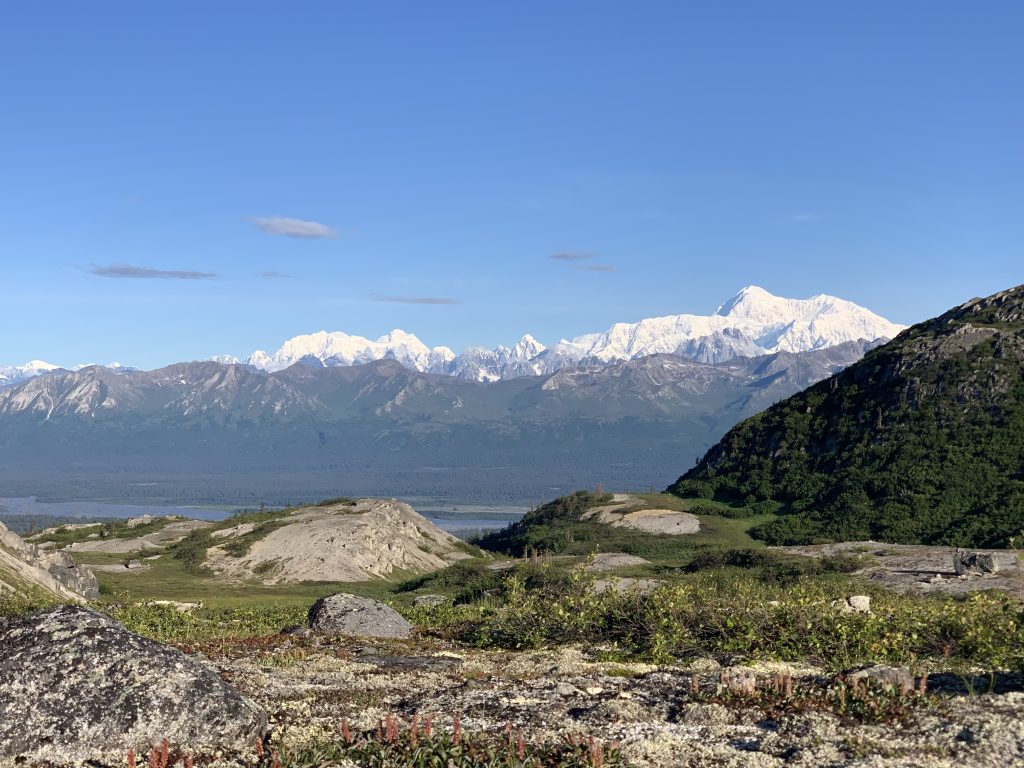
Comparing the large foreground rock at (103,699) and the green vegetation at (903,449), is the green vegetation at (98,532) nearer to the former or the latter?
the green vegetation at (903,449)

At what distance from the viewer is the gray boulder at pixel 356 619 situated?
35.3 m

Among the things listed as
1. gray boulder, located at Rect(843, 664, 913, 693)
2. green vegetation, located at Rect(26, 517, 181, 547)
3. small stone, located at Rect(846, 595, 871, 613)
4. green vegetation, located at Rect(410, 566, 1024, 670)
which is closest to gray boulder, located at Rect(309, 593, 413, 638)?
green vegetation, located at Rect(410, 566, 1024, 670)

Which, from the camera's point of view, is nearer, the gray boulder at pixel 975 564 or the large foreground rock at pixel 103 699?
the large foreground rock at pixel 103 699

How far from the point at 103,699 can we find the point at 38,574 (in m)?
59.0

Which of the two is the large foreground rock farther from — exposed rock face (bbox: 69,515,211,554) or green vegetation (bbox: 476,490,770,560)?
exposed rock face (bbox: 69,515,211,554)

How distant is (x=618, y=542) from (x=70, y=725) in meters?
125

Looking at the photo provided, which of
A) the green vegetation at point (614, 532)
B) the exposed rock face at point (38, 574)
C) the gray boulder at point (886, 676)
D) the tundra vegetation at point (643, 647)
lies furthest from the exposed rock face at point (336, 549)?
the gray boulder at point (886, 676)

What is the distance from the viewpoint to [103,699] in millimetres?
17766

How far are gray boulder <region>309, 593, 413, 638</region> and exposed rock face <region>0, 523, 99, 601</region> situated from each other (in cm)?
1957

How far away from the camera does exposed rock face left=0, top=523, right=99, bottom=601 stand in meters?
58.9

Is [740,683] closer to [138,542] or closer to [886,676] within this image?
[886,676]

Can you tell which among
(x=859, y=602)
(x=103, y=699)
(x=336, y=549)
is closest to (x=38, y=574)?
(x=859, y=602)

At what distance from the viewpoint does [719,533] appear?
146500 mm

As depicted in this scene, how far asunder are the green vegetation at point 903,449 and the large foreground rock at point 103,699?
4645 inches
